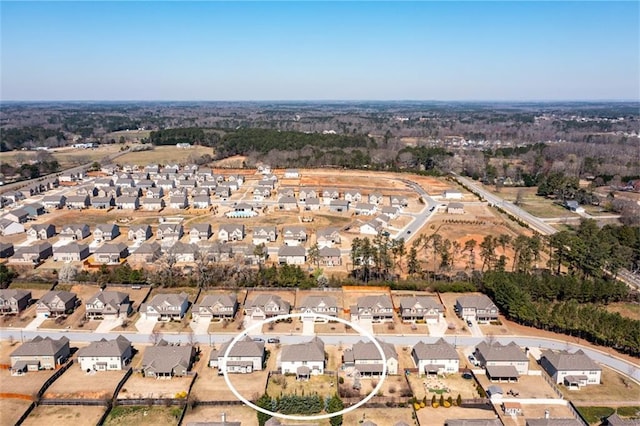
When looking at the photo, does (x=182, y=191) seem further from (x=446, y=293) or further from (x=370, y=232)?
(x=446, y=293)

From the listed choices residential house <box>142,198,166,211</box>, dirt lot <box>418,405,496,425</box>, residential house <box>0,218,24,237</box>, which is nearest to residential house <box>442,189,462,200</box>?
residential house <box>142,198,166,211</box>

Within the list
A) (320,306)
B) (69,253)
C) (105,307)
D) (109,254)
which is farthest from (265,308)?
(69,253)

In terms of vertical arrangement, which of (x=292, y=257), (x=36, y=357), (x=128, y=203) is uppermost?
(x=128, y=203)

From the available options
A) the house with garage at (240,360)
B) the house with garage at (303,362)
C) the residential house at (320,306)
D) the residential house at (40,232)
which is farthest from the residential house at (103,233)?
the house with garage at (303,362)

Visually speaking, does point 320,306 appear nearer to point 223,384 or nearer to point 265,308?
point 265,308

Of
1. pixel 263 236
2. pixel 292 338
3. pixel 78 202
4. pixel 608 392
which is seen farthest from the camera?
pixel 78 202

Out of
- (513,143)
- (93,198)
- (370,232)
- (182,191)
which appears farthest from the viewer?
(513,143)

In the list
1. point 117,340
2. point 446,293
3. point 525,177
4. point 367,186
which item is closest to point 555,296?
point 446,293
